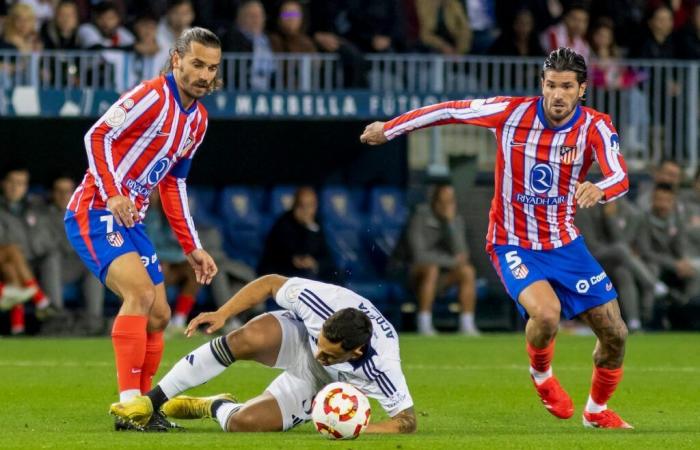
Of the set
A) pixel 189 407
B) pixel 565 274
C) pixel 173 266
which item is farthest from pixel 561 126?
pixel 173 266

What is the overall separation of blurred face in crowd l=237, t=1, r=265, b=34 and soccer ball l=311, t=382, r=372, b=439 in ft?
30.7

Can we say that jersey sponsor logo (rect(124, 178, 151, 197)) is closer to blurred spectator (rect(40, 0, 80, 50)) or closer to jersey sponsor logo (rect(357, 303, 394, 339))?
jersey sponsor logo (rect(357, 303, 394, 339))

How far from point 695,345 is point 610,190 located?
747 cm

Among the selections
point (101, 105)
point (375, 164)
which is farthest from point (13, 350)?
point (375, 164)

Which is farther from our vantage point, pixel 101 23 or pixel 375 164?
pixel 375 164

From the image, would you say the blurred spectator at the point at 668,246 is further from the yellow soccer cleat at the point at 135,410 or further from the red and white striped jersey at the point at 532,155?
the yellow soccer cleat at the point at 135,410

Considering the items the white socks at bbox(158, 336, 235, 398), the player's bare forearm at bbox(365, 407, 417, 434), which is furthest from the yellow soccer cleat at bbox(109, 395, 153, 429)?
the player's bare forearm at bbox(365, 407, 417, 434)

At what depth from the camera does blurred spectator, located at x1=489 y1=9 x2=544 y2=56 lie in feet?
57.6

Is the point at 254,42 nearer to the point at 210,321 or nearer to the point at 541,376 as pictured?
the point at 541,376

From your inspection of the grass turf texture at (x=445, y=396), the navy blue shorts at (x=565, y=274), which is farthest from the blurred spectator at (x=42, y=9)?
the navy blue shorts at (x=565, y=274)

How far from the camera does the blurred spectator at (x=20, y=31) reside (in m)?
15.9

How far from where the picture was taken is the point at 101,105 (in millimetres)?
15359

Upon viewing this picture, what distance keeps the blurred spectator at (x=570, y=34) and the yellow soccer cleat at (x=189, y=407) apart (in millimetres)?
10062

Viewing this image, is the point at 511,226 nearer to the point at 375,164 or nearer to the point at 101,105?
the point at 101,105
